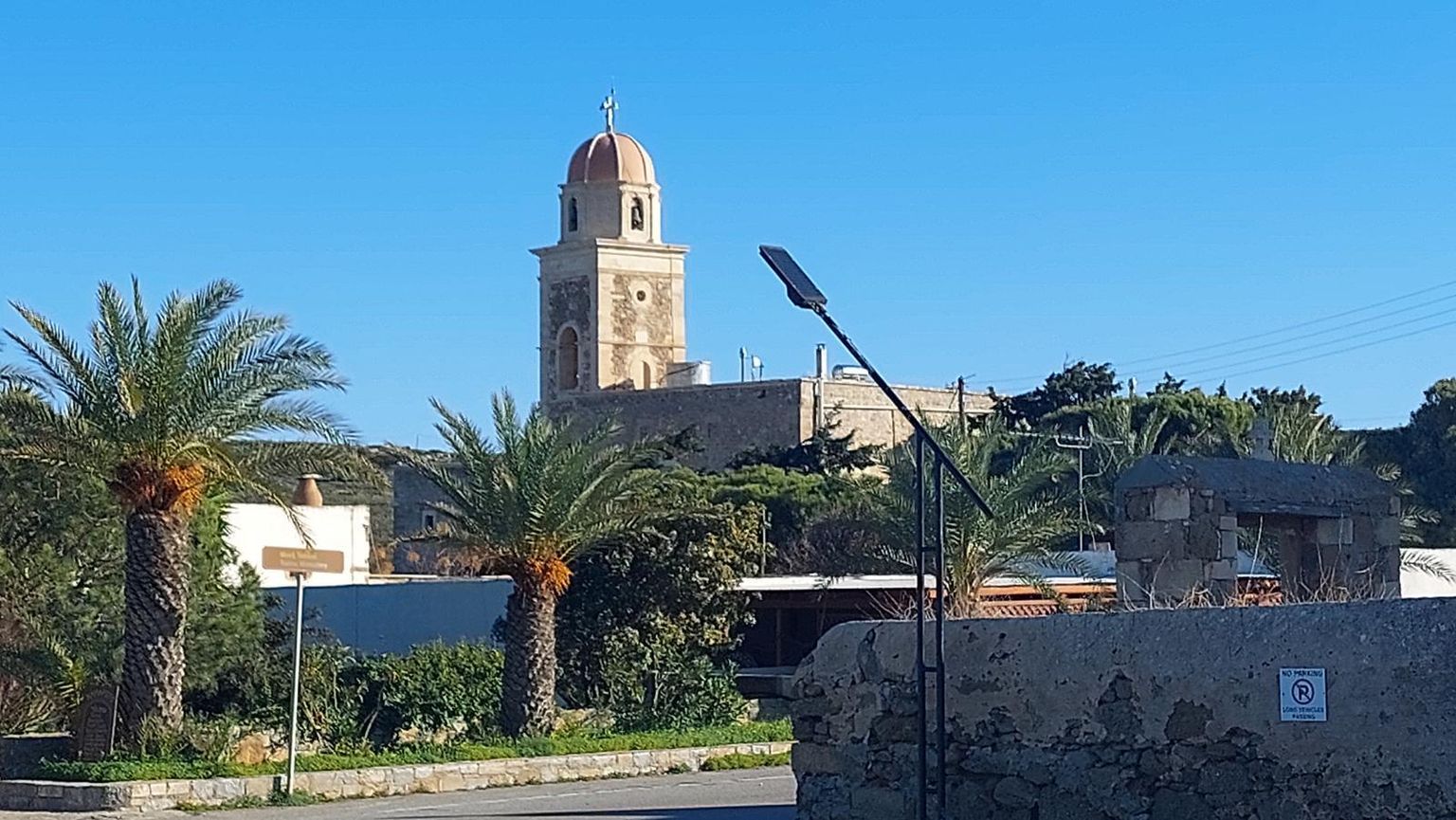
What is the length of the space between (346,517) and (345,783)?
58.3ft

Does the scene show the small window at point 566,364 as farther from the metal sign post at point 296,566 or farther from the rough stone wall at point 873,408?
the metal sign post at point 296,566

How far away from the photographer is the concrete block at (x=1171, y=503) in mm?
19922

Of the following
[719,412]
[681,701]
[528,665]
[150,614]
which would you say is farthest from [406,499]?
[150,614]

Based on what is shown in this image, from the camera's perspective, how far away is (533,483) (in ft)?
85.6

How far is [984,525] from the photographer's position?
27578 millimetres

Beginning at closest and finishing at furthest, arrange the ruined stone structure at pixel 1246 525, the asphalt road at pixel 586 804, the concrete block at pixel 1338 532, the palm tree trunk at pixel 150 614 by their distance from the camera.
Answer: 1. the ruined stone structure at pixel 1246 525
2. the asphalt road at pixel 586 804
3. the concrete block at pixel 1338 532
4. the palm tree trunk at pixel 150 614

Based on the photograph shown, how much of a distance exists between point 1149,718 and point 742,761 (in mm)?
14669

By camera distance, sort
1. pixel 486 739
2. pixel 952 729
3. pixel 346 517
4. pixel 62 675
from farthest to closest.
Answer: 1. pixel 346 517
2. pixel 486 739
3. pixel 62 675
4. pixel 952 729

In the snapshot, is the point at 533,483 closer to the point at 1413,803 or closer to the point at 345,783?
the point at 345,783

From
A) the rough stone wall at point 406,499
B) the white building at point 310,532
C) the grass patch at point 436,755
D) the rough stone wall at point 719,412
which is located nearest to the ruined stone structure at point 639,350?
the rough stone wall at point 719,412

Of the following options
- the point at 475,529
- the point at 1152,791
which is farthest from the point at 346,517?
the point at 1152,791

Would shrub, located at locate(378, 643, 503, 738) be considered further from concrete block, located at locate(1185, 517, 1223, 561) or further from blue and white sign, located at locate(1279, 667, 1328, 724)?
blue and white sign, located at locate(1279, 667, 1328, 724)

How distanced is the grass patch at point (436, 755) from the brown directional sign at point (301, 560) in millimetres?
2403

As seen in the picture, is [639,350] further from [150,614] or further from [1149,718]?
[1149,718]
